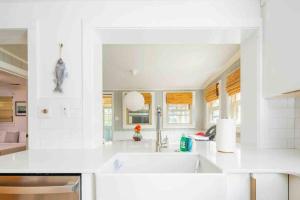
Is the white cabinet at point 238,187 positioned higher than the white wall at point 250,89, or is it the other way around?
the white wall at point 250,89

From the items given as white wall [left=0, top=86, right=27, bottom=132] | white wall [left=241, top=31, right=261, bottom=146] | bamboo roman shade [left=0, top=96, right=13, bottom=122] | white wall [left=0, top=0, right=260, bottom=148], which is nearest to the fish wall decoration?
white wall [left=0, top=0, right=260, bottom=148]

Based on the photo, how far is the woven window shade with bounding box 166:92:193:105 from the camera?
23.8 ft

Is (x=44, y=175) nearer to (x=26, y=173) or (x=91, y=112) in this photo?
(x=26, y=173)

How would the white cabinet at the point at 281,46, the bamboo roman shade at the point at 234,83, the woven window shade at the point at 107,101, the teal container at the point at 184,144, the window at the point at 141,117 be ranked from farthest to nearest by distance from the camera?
the woven window shade at the point at 107,101, the window at the point at 141,117, the bamboo roman shade at the point at 234,83, the teal container at the point at 184,144, the white cabinet at the point at 281,46

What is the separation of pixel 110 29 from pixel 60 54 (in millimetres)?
431

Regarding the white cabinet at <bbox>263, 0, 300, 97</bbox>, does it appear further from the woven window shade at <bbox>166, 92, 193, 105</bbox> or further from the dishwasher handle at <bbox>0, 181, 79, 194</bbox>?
the woven window shade at <bbox>166, 92, 193, 105</bbox>

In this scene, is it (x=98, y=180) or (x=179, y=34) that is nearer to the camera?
(x=98, y=180)

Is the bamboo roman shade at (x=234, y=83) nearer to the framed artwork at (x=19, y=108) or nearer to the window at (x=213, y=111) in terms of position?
the window at (x=213, y=111)

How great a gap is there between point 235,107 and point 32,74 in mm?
3624

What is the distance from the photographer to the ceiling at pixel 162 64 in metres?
3.76

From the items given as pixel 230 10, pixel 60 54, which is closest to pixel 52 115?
pixel 60 54

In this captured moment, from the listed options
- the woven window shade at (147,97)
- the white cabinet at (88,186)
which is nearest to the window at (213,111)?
the woven window shade at (147,97)

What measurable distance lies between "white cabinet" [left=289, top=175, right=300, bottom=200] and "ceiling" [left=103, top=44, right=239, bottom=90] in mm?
2889

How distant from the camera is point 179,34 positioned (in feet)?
5.72
